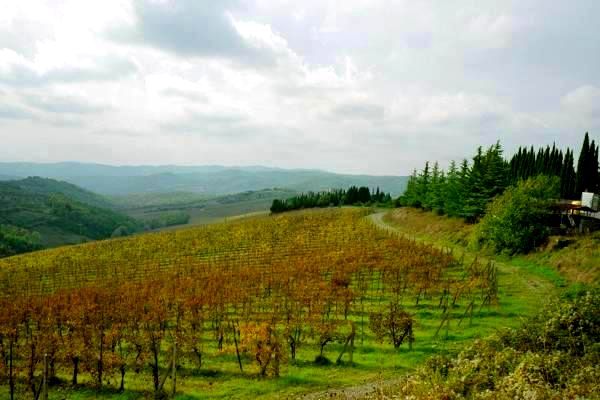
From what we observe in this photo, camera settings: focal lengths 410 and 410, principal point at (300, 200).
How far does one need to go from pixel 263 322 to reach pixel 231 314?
9147 mm

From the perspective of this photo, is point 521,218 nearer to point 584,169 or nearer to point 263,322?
point 263,322

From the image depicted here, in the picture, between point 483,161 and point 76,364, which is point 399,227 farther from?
point 76,364

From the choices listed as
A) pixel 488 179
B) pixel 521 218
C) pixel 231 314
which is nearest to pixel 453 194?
pixel 488 179

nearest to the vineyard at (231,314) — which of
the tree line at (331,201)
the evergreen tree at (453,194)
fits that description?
the evergreen tree at (453,194)

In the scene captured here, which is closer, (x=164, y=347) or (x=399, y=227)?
(x=164, y=347)

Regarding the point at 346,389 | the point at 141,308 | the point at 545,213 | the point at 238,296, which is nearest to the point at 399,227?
the point at 545,213

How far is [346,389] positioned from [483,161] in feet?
168

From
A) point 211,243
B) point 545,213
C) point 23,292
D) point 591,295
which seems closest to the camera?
point 591,295

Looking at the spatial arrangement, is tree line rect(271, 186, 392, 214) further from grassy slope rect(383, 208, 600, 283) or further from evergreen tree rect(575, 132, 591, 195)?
grassy slope rect(383, 208, 600, 283)

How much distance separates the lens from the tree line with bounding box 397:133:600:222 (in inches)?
2338

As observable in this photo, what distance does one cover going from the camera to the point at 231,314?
113 ft

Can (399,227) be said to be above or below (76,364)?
above

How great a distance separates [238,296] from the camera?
36.9m

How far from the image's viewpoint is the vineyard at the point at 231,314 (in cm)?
2284
